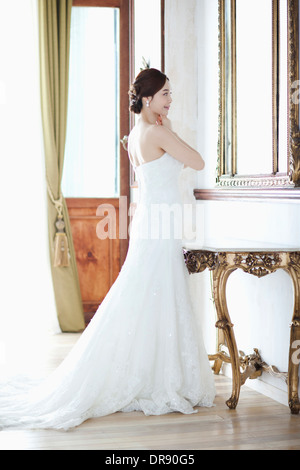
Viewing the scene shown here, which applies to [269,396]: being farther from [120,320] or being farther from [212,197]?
[212,197]

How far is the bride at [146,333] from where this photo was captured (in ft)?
11.0

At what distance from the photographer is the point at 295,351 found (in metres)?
3.32

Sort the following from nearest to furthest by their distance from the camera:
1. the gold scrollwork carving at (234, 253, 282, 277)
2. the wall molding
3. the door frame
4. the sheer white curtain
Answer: the gold scrollwork carving at (234, 253, 282, 277), the wall molding, the sheer white curtain, the door frame

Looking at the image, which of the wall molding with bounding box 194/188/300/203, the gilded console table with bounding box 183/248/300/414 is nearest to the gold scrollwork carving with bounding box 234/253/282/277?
the gilded console table with bounding box 183/248/300/414

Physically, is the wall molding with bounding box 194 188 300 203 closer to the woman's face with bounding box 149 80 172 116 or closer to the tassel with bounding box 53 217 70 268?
the woman's face with bounding box 149 80 172 116

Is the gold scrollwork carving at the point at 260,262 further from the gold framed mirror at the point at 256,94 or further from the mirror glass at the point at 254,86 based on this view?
the mirror glass at the point at 254,86

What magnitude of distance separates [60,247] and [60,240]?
2.3 inches

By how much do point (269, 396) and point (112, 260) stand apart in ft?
8.43

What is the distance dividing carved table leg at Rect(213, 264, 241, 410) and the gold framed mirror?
1.77 feet

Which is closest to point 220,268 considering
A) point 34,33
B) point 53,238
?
point 53,238

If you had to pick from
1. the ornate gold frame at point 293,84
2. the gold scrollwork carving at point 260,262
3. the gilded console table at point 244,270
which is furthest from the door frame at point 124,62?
the gold scrollwork carving at point 260,262

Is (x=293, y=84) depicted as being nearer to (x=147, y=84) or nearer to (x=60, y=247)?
(x=147, y=84)

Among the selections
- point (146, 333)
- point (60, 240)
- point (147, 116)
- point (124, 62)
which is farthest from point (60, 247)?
point (146, 333)

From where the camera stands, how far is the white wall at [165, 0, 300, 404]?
11.8 ft
